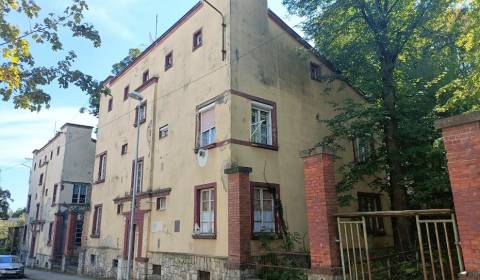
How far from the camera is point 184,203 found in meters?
16.2

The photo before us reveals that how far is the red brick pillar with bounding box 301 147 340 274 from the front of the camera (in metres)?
9.15

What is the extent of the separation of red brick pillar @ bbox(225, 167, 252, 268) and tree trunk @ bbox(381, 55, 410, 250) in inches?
237

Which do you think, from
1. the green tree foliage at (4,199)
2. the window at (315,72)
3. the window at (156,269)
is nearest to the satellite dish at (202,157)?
the window at (156,269)

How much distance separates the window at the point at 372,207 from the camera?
62.5ft

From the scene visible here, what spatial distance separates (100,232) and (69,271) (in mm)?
6257

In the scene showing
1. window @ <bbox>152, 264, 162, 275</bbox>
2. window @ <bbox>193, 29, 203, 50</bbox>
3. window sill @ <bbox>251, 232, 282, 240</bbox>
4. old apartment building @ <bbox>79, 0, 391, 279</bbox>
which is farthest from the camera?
window @ <bbox>193, 29, 203, 50</bbox>

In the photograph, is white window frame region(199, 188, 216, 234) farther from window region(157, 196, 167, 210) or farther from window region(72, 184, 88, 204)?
window region(72, 184, 88, 204)

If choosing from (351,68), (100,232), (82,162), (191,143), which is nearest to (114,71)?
(82,162)

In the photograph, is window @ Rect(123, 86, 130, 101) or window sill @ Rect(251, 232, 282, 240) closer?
window sill @ Rect(251, 232, 282, 240)

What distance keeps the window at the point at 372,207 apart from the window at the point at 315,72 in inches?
246

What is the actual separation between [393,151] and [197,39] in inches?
391

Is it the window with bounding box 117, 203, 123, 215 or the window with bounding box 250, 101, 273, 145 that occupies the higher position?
the window with bounding box 250, 101, 273, 145

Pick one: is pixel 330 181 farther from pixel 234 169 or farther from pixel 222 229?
pixel 222 229

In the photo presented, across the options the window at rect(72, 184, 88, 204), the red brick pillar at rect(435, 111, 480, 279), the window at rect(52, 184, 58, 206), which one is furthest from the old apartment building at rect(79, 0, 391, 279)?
the window at rect(52, 184, 58, 206)
